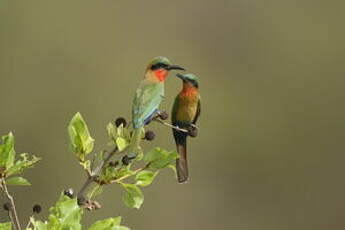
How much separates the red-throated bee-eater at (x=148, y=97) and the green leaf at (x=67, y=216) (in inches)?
6.0

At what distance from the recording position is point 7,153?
6.70 ft

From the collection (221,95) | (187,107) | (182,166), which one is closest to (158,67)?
(187,107)

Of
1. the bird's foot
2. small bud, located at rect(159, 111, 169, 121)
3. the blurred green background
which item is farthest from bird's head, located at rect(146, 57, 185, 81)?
the blurred green background

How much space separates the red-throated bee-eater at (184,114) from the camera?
2.29 m

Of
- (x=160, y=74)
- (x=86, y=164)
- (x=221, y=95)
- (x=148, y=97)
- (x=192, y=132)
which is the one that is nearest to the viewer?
(x=86, y=164)

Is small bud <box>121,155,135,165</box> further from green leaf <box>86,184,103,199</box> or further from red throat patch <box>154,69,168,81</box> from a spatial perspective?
red throat patch <box>154,69,168,81</box>

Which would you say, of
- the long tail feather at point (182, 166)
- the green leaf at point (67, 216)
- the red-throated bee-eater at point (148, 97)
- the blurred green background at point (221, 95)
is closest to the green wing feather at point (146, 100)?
the red-throated bee-eater at point (148, 97)

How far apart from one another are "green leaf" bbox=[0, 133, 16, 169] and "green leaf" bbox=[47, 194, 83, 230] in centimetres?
12

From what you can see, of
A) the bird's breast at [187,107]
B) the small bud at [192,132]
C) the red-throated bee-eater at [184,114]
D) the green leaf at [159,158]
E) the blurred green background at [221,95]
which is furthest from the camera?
the blurred green background at [221,95]

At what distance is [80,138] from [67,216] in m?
0.20

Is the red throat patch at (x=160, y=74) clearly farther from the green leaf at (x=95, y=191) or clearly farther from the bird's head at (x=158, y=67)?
the green leaf at (x=95, y=191)

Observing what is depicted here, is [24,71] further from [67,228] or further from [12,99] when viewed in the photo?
[67,228]

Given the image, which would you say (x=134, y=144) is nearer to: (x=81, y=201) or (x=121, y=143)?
(x=121, y=143)

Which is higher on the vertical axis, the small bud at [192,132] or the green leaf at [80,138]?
the small bud at [192,132]
